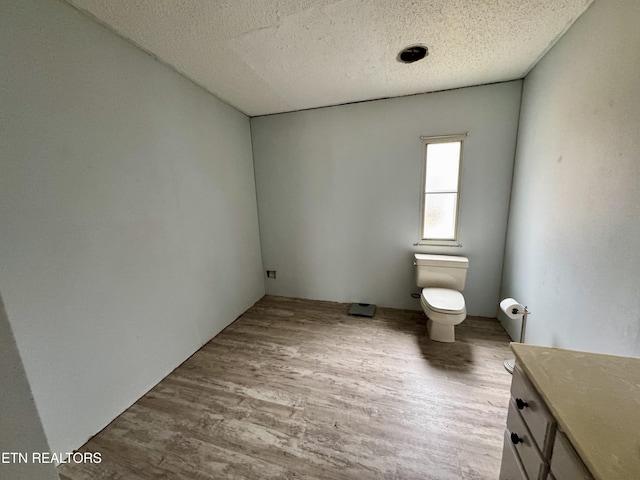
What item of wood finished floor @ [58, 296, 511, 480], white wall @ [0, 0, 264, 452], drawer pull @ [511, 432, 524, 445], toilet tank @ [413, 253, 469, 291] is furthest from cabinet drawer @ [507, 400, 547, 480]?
white wall @ [0, 0, 264, 452]

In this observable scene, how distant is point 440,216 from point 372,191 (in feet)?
2.50

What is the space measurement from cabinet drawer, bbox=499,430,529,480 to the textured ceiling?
2038mm

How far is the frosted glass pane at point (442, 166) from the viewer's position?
2.36 metres

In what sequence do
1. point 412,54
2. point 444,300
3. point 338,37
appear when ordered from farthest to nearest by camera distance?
point 444,300
point 412,54
point 338,37

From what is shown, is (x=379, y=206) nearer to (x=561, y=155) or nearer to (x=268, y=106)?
(x=561, y=155)

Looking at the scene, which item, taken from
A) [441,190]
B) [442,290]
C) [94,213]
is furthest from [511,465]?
[94,213]

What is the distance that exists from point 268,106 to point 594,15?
7.85ft

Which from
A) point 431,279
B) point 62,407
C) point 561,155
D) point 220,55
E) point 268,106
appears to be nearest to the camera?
point 62,407

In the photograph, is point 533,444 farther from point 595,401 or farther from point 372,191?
point 372,191

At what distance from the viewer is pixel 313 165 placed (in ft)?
8.90

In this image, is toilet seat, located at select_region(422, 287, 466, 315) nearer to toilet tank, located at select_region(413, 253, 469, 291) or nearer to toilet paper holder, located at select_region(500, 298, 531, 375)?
toilet tank, located at select_region(413, 253, 469, 291)

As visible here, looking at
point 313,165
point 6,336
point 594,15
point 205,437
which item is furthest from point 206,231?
point 594,15

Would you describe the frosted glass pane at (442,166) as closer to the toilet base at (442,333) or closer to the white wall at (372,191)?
the white wall at (372,191)

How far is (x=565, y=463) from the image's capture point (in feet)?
1.91
